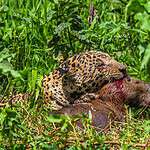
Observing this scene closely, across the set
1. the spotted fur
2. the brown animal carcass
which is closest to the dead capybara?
the brown animal carcass

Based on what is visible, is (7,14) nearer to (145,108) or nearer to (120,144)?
(145,108)

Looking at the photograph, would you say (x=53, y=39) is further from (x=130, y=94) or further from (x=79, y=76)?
(x=130, y=94)

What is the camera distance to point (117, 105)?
5438 millimetres

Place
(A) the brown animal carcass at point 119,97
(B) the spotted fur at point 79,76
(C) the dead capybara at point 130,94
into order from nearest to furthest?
(A) the brown animal carcass at point 119,97 → (C) the dead capybara at point 130,94 → (B) the spotted fur at point 79,76

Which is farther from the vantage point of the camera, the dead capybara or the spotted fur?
the spotted fur

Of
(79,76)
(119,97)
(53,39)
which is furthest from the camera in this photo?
(53,39)

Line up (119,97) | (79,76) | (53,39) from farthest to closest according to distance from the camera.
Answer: (53,39), (79,76), (119,97)

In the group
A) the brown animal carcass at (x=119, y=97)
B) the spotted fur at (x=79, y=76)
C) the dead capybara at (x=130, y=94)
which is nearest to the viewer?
the brown animal carcass at (x=119, y=97)

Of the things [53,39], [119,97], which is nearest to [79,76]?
[119,97]

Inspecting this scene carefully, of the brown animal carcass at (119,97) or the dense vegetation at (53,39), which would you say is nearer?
the brown animal carcass at (119,97)

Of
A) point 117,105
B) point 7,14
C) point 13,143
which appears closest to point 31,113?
point 117,105

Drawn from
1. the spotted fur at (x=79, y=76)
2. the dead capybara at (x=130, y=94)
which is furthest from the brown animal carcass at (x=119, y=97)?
the spotted fur at (x=79, y=76)

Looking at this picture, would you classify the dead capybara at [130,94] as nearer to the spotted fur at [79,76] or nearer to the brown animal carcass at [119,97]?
the brown animal carcass at [119,97]

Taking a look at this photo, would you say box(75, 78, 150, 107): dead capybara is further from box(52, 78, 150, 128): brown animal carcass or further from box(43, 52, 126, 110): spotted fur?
box(43, 52, 126, 110): spotted fur
